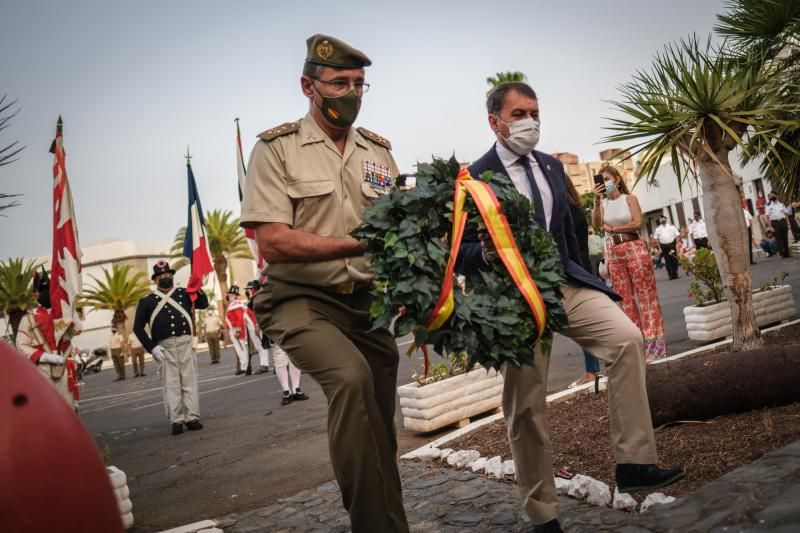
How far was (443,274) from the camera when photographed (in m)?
3.22

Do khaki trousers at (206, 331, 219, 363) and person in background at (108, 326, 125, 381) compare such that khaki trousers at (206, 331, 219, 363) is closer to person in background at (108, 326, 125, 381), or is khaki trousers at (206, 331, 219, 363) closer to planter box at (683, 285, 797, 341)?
person in background at (108, 326, 125, 381)

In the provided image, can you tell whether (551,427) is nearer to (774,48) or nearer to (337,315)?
(337,315)

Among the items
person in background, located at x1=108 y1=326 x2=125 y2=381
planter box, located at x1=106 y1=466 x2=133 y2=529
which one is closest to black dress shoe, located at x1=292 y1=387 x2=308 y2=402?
planter box, located at x1=106 y1=466 x2=133 y2=529

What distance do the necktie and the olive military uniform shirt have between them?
91 centimetres

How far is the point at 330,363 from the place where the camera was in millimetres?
3195

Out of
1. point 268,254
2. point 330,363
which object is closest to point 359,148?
point 268,254

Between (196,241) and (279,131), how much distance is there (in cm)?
1059

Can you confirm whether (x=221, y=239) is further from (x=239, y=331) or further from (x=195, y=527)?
(x=195, y=527)

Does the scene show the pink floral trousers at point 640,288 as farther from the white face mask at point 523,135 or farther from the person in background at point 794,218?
the person in background at point 794,218

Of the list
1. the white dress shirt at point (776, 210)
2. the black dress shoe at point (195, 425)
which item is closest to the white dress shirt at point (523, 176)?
the black dress shoe at point (195, 425)

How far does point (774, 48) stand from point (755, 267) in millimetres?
14209

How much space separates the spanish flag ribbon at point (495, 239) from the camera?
10.7ft

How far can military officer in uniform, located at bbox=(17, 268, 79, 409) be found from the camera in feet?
29.3

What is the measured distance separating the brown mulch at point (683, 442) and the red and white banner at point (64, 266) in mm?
Result: 5677
